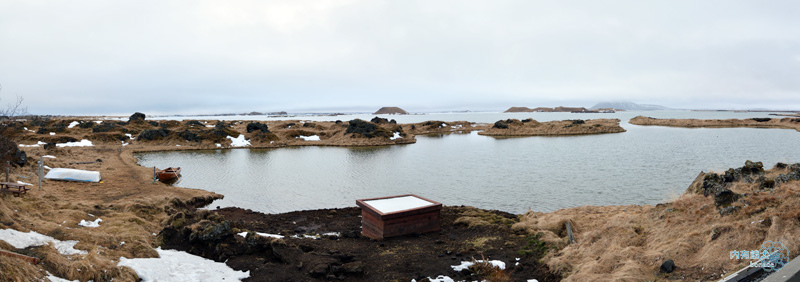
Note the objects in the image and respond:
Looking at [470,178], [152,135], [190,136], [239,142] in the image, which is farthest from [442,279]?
[152,135]

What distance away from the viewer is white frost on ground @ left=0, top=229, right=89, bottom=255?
375 inches

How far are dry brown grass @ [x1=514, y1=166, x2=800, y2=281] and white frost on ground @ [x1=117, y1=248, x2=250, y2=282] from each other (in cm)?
996

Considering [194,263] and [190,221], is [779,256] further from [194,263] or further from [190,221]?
[190,221]

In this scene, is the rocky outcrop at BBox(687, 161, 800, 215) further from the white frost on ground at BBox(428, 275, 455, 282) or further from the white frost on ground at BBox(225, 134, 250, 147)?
the white frost on ground at BBox(225, 134, 250, 147)

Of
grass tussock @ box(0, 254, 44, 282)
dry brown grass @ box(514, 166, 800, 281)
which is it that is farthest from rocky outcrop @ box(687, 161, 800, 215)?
grass tussock @ box(0, 254, 44, 282)

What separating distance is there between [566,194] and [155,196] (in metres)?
27.2

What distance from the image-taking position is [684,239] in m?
9.23

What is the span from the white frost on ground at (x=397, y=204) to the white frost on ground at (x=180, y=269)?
6262mm

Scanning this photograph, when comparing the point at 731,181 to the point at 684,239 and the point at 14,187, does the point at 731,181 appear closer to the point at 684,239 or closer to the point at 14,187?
the point at 684,239

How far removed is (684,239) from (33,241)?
1760cm

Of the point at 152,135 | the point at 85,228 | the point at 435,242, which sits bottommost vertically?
the point at 435,242

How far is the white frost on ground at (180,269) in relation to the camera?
32.9 ft

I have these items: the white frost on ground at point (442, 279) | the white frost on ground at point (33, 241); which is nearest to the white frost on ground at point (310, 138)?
the white frost on ground at point (33, 241)

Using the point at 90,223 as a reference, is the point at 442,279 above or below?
below
